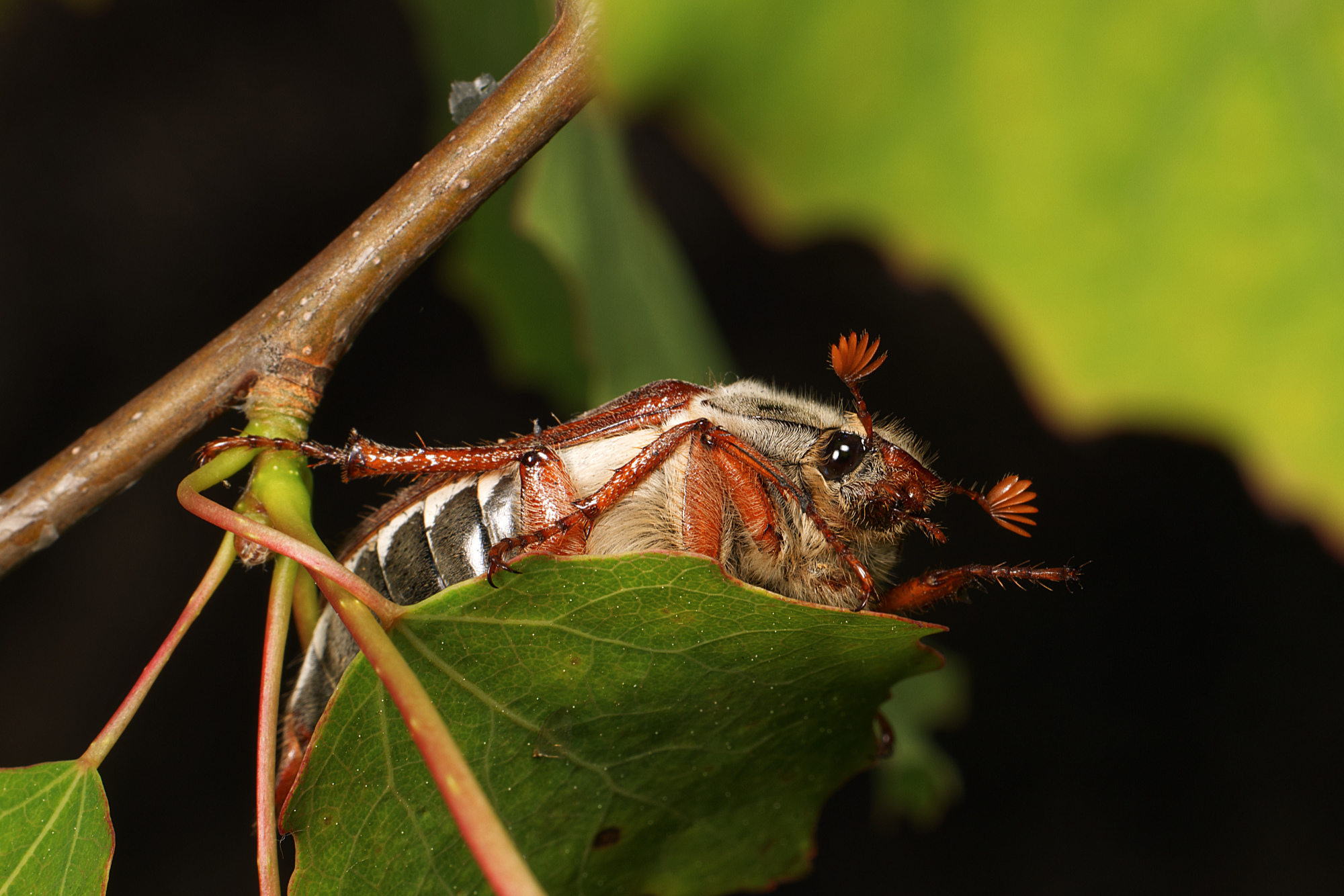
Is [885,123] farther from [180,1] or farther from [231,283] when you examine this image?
[180,1]

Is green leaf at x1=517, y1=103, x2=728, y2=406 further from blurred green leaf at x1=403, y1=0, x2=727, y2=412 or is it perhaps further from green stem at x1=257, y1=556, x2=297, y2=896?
green stem at x1=257, y1=556, x2=297, y2=896

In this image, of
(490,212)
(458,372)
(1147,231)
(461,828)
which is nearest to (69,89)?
(458,372)

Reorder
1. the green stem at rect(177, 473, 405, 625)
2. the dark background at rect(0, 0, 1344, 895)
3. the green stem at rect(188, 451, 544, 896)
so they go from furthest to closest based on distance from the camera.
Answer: the dark background at rect(0, 0, 1344, 895)
the green stem at rect(177, 473, 405, 625)
the green stem at rect(188, 451, 544, 896)

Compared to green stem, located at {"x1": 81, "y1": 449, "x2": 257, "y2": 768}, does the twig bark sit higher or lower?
higher

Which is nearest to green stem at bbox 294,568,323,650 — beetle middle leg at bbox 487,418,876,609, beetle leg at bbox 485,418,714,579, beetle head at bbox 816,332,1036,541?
beetle leg at bbox 485,418,714,579

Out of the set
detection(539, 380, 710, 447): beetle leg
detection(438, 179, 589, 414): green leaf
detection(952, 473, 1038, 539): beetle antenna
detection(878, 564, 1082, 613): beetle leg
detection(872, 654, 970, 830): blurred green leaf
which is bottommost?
detection(872, 654, 970, 830): blurred green leaf

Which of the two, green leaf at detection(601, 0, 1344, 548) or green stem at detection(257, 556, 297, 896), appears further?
green stem at detection(257, 556, 297, 896)

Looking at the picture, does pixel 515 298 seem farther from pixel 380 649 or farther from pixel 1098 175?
pixel 1098 175
